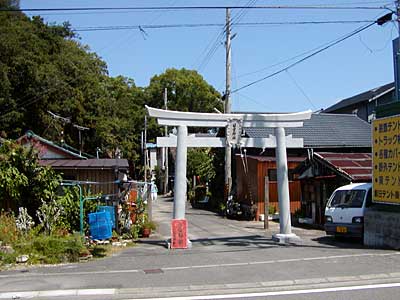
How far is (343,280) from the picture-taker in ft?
32.8

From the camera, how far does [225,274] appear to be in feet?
35.7

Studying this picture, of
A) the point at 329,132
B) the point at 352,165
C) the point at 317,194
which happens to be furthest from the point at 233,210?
the point at 352,165

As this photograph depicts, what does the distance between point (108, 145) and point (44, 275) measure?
3451cm

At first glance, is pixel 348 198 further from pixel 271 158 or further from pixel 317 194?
pixel 271 158

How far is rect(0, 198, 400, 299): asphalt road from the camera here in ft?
29.9

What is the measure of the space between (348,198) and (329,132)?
13.2m

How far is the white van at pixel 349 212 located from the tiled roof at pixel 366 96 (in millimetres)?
28713

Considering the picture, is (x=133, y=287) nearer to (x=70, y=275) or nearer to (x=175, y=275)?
(x=175, y=275)

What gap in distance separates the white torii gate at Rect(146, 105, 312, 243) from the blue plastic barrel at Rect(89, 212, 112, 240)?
2.22 metres

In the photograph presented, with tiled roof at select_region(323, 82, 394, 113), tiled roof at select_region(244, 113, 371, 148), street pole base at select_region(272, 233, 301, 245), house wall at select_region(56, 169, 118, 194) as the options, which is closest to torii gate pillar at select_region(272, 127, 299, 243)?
street pole base at select_region(272, 233, 301, 245)

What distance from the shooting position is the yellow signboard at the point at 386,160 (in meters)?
15.1

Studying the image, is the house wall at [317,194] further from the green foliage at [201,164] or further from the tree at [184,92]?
the tree at [184,92]

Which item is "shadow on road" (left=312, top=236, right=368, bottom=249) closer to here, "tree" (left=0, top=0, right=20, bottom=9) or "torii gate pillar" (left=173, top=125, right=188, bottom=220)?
"torii gate pillar" (left=173, top=125, right=188, bottom=220)

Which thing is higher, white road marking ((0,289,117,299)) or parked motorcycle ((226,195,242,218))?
parked motorcycle ((226,195,242,218))
